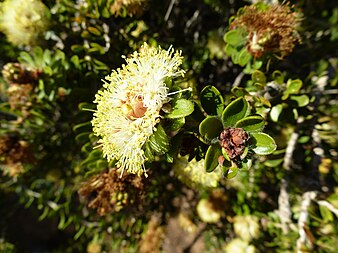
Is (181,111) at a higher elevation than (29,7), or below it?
below

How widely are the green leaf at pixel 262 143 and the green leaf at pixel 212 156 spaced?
11 cm

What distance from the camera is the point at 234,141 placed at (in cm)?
84

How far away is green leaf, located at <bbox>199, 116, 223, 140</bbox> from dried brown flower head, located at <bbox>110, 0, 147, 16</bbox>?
0.72 m

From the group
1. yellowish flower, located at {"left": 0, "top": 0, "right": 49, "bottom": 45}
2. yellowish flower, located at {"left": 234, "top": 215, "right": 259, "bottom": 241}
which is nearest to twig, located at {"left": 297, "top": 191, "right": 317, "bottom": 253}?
yellowish flower, located at {"left": 234, "top": 215, "right": 259, "bottom": 241}

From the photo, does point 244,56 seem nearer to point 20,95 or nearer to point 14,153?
point 20,95

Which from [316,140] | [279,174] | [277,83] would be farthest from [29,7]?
[316,140]

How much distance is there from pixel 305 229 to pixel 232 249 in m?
0.47

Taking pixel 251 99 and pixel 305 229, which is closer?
pixel 251 99

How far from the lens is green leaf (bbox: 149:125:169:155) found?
0.85 meters

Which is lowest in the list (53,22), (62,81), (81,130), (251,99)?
(251,99)

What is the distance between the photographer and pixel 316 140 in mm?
1618

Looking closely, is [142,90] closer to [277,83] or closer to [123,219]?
[277,83]

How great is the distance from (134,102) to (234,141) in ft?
1.10

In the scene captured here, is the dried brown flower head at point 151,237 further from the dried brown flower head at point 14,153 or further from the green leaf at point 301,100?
the green leaf at point 301,100
